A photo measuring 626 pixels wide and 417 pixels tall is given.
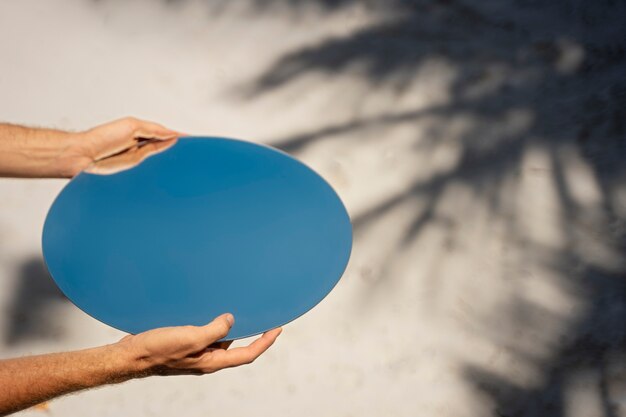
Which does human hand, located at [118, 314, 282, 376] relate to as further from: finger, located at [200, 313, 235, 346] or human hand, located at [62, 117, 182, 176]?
human hand, located at [62, 117, 182, 176]

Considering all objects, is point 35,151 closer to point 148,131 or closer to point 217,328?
point 148,131

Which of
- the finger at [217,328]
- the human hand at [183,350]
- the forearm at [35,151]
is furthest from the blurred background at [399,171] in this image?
the finger at [217,328]

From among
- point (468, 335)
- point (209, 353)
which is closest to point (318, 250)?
point (209, 353)

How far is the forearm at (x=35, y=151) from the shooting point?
3.67ft

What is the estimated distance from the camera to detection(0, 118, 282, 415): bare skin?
2.82ft

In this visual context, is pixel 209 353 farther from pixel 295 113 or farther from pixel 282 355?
pixel 295 113

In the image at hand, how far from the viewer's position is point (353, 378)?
1388 mm

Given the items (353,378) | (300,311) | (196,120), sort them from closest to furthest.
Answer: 1. (300,311)
2. (353,378)
3. (196,120)

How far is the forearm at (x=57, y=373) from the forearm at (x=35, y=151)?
36 cm

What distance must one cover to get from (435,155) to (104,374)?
95 cm

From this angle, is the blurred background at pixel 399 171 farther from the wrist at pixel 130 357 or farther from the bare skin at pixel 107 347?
the wrist at pixel 130 357

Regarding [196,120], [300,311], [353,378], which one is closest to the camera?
[300,311]

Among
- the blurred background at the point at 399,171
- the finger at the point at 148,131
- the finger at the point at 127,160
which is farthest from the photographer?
the blurred background at the point at 399,171

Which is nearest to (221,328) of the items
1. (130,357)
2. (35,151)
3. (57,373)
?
(130,357)
